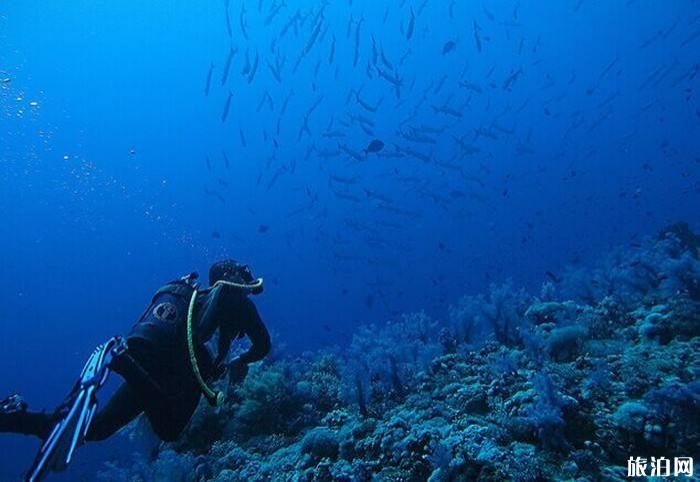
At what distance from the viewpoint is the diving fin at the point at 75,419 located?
104 inches

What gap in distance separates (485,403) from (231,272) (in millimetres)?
3280

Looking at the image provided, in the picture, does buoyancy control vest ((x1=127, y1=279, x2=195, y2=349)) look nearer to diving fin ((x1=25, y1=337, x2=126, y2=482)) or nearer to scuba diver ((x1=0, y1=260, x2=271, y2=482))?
scuba diver ((x1=0, y1=260, x2=271, y2=482))

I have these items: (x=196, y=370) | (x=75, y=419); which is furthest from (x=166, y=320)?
(x=75, y=419)

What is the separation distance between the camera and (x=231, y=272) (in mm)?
4285

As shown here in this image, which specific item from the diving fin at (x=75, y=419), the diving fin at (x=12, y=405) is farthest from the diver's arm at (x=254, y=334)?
the diving fin at (x=12, y=405)

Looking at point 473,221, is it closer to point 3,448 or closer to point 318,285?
point 318,285

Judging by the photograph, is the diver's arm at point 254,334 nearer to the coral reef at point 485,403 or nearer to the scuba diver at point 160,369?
the scuba diver at point 160,369

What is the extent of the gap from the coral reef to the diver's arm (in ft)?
4.44

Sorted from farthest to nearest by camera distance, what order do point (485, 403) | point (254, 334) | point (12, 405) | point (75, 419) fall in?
point (485, 403)
point (254, 334)
point (12, 405)
point (75, 419)

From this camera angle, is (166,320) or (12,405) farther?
(166,320)

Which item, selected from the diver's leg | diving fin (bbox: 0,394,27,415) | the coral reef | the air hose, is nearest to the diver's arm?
the air hose

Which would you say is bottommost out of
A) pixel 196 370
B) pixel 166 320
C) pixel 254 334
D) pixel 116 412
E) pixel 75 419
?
pixel 75 419

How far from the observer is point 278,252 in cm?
8800

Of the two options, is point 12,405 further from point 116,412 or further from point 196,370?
point 196,370
